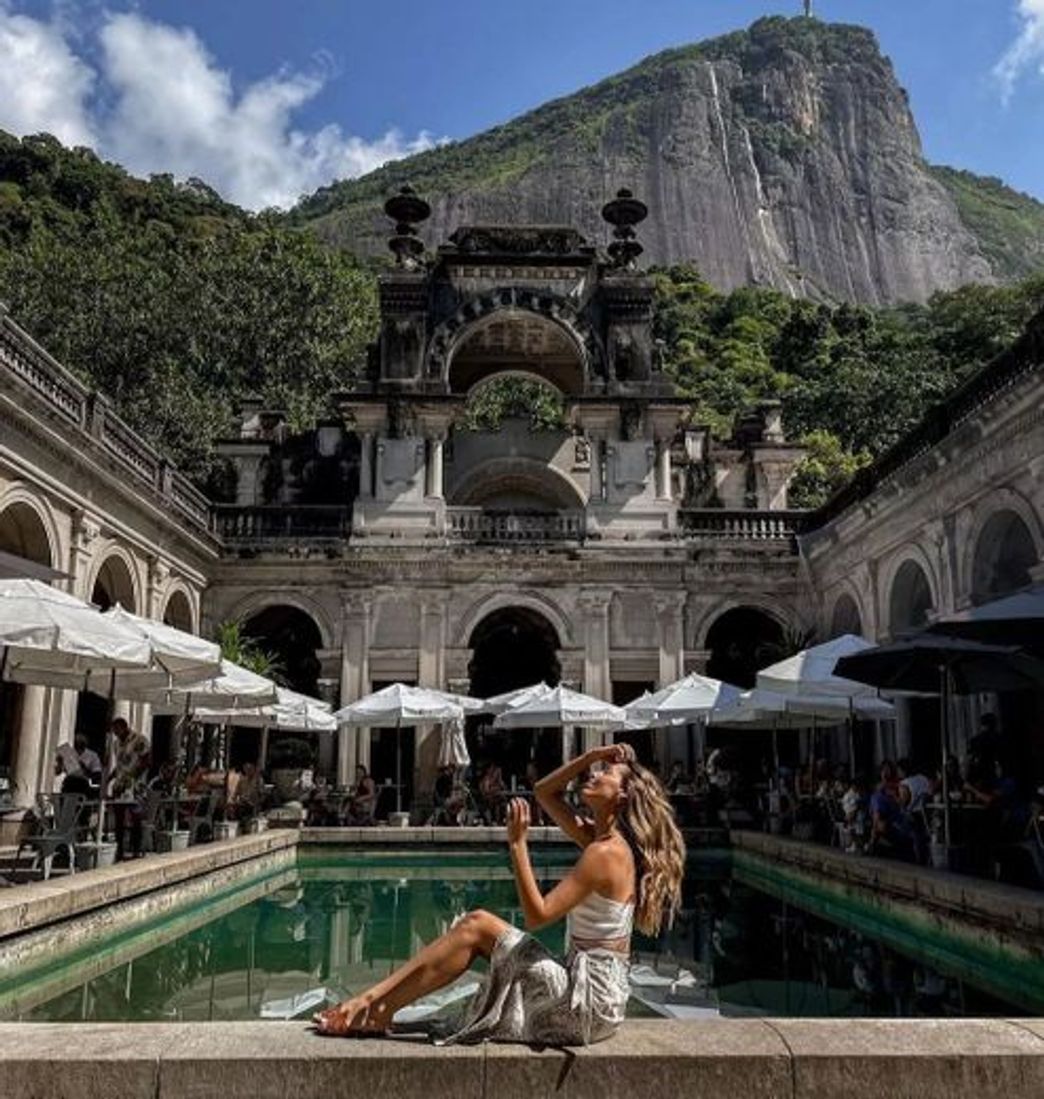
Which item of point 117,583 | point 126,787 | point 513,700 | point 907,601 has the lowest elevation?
point 126,787

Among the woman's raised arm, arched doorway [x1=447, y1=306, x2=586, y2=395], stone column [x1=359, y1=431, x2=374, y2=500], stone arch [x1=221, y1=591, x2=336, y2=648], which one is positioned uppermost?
arched doorway [x1=447, y1=306, x2=586, y2=395]

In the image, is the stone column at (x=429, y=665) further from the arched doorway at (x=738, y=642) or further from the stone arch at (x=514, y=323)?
the arched doorway at (x=738, y=642)

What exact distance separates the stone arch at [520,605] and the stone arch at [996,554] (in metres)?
9.94

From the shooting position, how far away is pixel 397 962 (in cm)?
872

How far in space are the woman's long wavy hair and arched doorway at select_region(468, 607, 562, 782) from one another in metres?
20.6

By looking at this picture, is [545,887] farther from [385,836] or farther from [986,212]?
[986,212]

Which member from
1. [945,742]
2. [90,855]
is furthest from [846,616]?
[90,855]

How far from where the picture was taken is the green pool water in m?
7.05

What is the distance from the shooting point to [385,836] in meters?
17.2

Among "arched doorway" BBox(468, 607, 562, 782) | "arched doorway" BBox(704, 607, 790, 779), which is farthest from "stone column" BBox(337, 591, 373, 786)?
"arched doorway" BBox(704, 607, 790, 779)

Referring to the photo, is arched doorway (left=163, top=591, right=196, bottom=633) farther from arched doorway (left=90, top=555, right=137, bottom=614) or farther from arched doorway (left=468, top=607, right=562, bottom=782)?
arched doorway (left=468, top=607, right=562, bottom=782)

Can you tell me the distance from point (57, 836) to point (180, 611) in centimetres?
1297

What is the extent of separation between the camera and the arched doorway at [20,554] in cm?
1539

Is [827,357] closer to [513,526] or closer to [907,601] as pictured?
[513,526]
